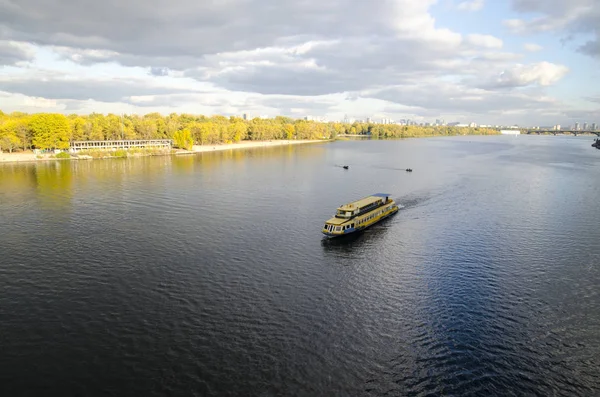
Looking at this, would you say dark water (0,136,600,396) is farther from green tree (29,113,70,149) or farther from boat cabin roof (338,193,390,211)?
green tree (29,113,70,149)

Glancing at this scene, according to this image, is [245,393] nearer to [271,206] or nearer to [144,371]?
[144,371]

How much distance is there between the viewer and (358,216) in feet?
204

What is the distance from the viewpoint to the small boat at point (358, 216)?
186ft

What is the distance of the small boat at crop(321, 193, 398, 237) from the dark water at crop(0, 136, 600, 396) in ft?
7.81

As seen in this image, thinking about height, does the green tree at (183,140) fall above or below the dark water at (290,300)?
above

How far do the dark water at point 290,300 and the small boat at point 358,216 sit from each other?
2382 mm

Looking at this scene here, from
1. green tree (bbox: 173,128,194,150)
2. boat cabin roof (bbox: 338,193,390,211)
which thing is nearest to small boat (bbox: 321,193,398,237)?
boat cabin roof (bbox: 338,193,390,211)

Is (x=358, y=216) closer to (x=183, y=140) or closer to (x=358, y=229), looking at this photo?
(x=358, y=229)

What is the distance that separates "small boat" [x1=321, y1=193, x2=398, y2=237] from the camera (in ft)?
186

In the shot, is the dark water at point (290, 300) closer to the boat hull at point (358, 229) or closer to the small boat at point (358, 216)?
the boat hull at point (358, 229)

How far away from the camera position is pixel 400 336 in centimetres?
3197

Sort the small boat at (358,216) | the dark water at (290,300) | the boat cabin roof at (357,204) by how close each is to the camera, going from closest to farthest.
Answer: the dark water at (290,300), the small boat at (358,216), the boat cabin roof at (357,204)

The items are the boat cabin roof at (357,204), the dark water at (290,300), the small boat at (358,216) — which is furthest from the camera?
the boat cabin roof at (357,204)

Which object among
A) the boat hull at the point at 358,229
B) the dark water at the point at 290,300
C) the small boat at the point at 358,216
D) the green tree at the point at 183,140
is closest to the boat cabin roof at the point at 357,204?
the small boat at the point at 358,216
